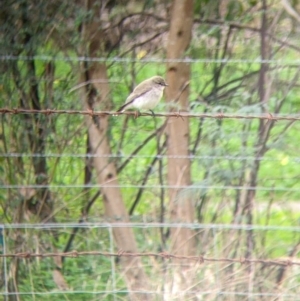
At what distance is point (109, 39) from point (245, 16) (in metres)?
1.00

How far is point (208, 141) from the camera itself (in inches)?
249

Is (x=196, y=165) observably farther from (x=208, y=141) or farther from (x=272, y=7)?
(x=272, y=7)

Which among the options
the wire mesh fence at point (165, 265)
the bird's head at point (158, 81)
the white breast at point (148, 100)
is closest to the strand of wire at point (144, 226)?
the wire mesh fence at point (165, 265)

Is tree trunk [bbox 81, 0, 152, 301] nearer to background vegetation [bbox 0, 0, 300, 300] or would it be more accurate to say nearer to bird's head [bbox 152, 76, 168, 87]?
background vegetation [bbox 0, 0, 300, 300]

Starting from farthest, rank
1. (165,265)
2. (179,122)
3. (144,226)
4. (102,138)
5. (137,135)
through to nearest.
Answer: (137,135)
(102,138)
(179,122)
(144,226)
(165,265)

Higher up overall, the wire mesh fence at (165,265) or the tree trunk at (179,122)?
the tree trunk at (179,122)

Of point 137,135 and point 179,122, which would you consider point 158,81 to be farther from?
point 137,135

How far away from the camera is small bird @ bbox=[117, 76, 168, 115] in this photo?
5754 mm

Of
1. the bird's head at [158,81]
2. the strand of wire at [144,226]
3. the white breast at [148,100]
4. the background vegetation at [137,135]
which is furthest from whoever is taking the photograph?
the background vegetation at [137,135]

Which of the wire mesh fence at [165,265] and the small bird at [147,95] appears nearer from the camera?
the wire mesh fence at [165,265]

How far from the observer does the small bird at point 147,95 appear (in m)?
5.75

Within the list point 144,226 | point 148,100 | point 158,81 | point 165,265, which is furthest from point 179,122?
point 165,265

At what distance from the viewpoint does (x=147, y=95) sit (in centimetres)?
575

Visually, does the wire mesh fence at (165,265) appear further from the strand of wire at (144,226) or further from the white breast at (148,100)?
the white breast at (148,100)
